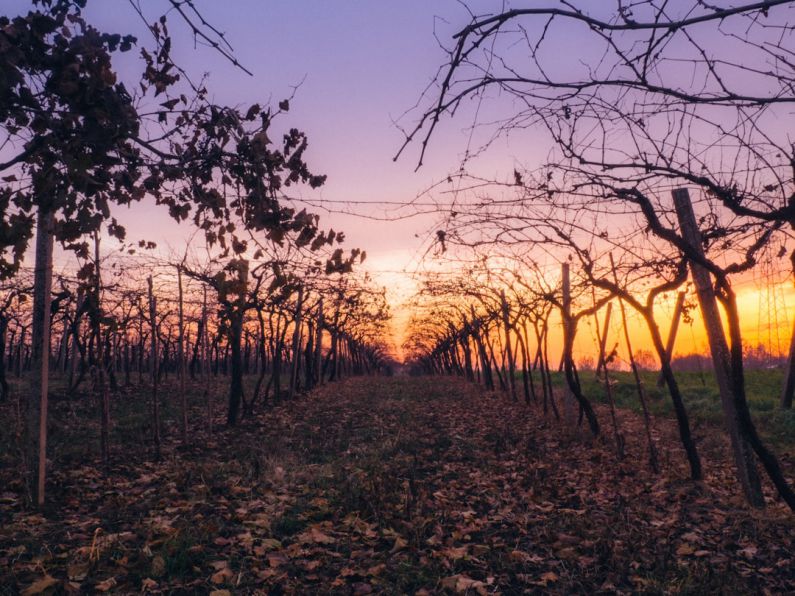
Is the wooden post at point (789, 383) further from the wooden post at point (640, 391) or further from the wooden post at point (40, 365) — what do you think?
the wooden post at point (40, 365)

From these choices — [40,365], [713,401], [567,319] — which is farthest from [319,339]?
[40,365]

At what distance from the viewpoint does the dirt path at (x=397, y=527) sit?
4.06 meters

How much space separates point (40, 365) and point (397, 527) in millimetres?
4489

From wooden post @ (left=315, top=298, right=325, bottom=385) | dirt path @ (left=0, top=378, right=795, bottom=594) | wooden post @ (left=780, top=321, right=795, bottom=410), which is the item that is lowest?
dirt path @ (left=0, top=378, right=795, bottom=594)

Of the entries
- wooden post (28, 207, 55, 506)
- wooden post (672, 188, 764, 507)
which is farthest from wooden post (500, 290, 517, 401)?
wooden post (28, 207, 55, 506)

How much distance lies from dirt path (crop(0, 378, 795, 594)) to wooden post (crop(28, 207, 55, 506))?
0.39 meters

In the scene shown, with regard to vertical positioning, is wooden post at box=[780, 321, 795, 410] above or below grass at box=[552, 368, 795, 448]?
above

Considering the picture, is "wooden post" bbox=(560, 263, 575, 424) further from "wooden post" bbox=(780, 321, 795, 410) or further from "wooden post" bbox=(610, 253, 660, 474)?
"wooden post" bbox=(780, 321, 795, 410)

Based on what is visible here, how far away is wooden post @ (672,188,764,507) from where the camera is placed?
597 cm

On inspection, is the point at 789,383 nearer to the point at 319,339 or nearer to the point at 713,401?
the point at 713,401

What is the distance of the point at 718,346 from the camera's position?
Answer: 612 centimetres

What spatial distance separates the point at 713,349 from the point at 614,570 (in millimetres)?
3216

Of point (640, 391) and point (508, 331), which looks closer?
point (640, 391)

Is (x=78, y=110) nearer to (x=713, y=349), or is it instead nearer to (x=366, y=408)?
(x=713, y=349)
